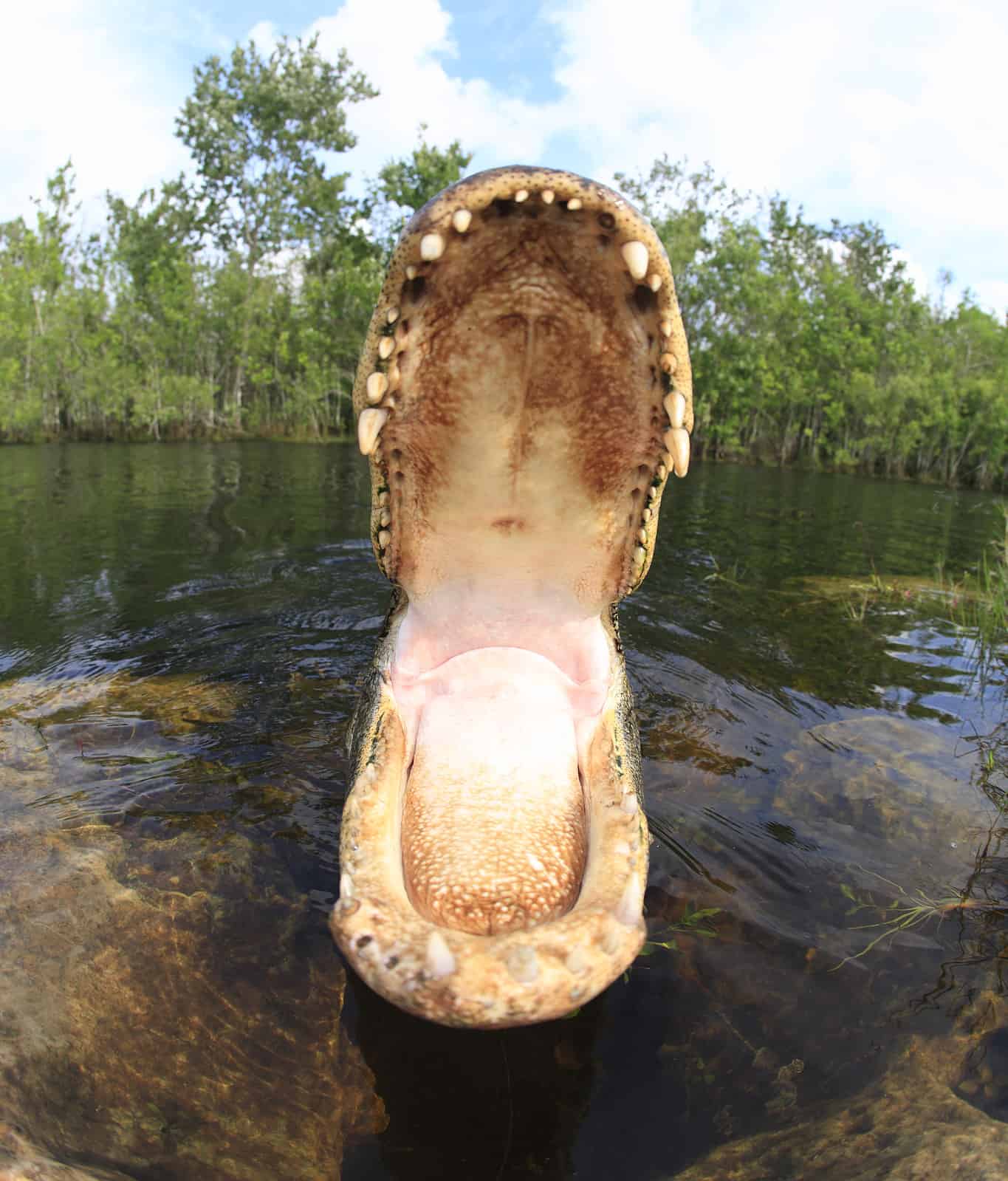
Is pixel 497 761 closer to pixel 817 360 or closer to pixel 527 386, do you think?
pixel 527 386

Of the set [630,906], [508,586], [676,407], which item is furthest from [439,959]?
[676,407]

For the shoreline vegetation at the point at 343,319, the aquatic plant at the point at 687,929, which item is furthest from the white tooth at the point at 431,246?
the shoreline vegetation at the point at 343,319

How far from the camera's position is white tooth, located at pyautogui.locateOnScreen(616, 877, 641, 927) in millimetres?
1503

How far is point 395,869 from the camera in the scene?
1625 millimetres

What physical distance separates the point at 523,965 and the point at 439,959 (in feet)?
0.52

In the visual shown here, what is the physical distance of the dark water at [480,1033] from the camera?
1.59m

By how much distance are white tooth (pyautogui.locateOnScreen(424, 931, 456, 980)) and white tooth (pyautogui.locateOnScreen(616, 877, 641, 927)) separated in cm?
35

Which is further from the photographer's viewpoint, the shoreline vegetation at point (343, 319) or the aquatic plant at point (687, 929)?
the shoreline vegetation at point (343, 319)

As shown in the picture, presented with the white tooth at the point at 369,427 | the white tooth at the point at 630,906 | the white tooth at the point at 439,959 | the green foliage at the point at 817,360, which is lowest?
the white tooth at the point at 439,959

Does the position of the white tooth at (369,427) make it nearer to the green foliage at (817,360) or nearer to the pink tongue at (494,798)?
the pink tongue at (494,798)

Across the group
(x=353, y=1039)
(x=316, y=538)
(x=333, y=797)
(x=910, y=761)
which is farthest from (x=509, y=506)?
(x=316, y=538)

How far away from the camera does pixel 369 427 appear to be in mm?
1731

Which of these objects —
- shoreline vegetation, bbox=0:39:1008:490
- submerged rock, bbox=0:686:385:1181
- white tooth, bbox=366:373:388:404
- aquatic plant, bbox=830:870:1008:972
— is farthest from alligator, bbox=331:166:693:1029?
shoreline vegetation, bbox=0:39:1008:490

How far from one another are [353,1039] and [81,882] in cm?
96
